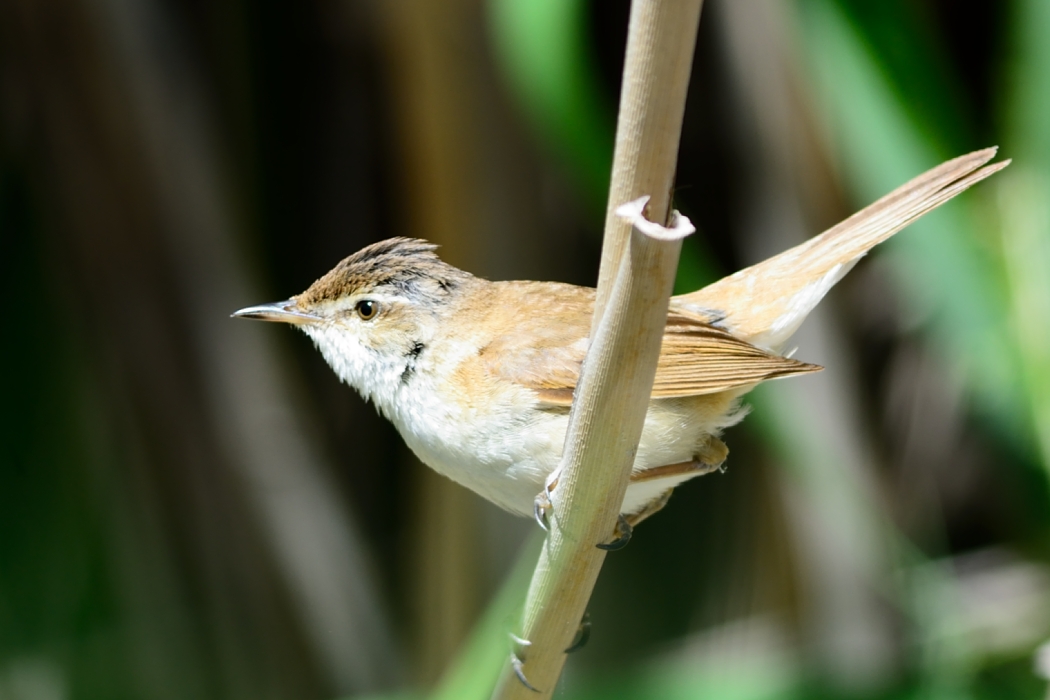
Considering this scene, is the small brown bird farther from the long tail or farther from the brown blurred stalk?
the brown blurred stalk

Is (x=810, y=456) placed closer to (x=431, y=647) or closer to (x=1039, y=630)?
(x=1039, y=630)

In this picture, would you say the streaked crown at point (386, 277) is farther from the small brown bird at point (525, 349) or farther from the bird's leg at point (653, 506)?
the bird's leg at point (653, 506)

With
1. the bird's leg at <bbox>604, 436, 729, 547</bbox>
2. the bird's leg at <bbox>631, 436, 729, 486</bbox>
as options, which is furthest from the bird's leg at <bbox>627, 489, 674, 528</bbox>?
the bird's leg at <bbox>631, 436, 729, 486</bbox>

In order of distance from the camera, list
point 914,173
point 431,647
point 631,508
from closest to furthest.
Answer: point 631,508, point 914,173, point 431,647

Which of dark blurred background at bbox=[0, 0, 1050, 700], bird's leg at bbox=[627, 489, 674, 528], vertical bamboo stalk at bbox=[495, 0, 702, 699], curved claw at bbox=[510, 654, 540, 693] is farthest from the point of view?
dark blurred background at bbox=[0, 0, 1050, 700]

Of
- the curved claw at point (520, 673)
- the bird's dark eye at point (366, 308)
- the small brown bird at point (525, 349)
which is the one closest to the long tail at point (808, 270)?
the small brown bird at point (525, 349)

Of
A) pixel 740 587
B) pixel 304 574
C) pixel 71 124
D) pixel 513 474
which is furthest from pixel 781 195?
pixel 71 124
